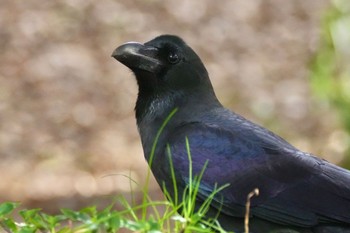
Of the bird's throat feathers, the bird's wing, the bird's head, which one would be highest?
the bird's head

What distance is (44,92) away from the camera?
12.7 m

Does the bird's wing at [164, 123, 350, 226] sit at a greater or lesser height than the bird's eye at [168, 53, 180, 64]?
lesser

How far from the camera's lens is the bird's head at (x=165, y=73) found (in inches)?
270

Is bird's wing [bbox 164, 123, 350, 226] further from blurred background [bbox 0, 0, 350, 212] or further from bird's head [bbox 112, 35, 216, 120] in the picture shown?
blurred background [bbox 0, 0, 350, 212]

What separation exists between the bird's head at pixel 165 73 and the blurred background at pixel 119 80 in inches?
135

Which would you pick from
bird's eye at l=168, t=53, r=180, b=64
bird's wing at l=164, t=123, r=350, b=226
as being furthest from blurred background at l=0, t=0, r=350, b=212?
bird's wing at l=164, t=123, r=350, b=226

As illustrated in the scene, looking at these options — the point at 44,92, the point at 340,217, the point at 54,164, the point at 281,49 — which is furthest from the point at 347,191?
the point at 281,49

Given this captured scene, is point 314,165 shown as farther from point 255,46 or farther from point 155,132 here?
point 255,46

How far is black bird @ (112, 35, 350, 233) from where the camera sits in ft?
19.8

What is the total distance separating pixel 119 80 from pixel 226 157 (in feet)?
22.5

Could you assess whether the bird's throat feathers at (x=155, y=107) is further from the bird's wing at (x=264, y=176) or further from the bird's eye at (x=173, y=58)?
the bird's wing at (x=264, y=176)

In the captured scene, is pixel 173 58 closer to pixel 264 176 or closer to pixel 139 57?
pixel 139 57

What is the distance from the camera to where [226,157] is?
249 inches

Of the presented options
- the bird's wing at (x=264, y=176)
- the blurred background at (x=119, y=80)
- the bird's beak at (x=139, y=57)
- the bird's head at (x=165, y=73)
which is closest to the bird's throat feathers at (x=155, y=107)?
the bird's head at (x=165, y=73)
